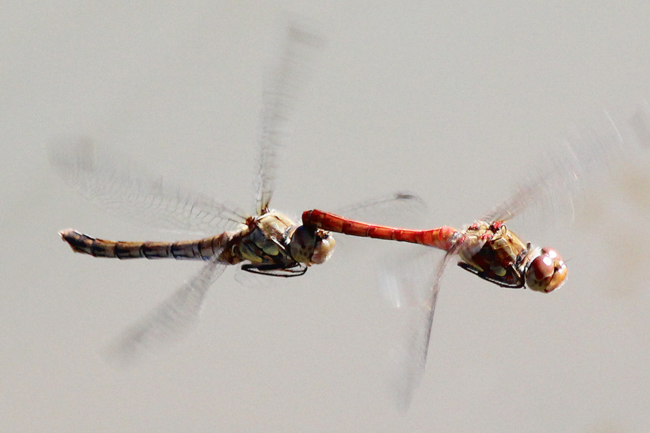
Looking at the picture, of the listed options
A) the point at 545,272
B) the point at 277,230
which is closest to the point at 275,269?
the point at 277,230

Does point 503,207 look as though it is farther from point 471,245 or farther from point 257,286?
point 257,286

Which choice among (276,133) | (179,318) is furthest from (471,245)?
(179,318)

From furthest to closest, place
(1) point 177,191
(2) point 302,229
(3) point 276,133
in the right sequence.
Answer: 1. (1) point 177,191
2. (3) point 276,133
3. (2) point 302,229

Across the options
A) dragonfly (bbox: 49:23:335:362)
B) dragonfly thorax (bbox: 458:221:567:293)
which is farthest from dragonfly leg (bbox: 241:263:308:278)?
dragonfly thorax (bbox: 458:221:567:293)

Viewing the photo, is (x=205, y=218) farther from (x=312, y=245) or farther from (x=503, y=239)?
(x=503, y=239)

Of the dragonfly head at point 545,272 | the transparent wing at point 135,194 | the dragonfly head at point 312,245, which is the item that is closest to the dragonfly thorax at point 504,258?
the dragonfly head at point 545,272

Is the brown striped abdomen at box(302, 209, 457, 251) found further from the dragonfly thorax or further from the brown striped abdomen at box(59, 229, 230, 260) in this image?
the brown striped abdomen at box(59, 229, 230, 260)

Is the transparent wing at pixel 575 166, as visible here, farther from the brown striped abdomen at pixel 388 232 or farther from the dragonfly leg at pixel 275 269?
the dragonfly leg at pixel 275 269
